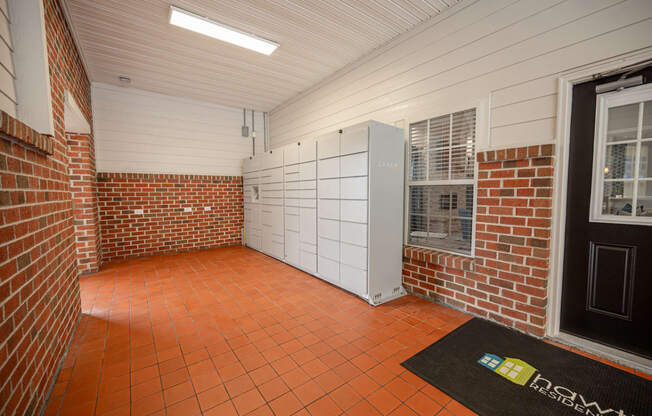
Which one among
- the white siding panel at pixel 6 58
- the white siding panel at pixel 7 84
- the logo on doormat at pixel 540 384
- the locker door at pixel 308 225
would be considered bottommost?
the logo on doormat at pixel 540 384

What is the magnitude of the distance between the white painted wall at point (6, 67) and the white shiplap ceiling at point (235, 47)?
4.68 feet

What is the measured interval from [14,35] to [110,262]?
4.46 m

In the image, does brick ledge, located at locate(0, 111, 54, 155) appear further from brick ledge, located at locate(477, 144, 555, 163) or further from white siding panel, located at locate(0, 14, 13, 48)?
brick ledge, located at locate(477, 144, 555, 163)

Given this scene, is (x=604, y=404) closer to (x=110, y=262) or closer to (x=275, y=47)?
(x=275, y=47)

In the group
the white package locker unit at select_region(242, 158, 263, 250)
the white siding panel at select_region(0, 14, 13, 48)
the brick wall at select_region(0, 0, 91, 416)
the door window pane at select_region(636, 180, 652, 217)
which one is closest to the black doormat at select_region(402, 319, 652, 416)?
the door window pane at select_region(636, 180, 652, 217)

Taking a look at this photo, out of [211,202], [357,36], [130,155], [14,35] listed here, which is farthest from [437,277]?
[130,155]

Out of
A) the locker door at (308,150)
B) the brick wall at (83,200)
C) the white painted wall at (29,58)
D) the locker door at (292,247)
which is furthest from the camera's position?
the locker door at (292,247)

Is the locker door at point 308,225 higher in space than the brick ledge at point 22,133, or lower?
lower

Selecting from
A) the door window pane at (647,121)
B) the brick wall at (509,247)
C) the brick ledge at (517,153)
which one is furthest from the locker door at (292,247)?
the door window pane at (647,121)

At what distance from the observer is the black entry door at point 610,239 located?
1.99 meters

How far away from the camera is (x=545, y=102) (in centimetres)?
228

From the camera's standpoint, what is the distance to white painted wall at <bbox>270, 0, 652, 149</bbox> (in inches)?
79.1

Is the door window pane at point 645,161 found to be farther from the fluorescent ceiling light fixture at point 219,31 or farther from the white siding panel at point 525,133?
the fluorescent ceiling light fixture at point 219,31

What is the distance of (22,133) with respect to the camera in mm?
1510
